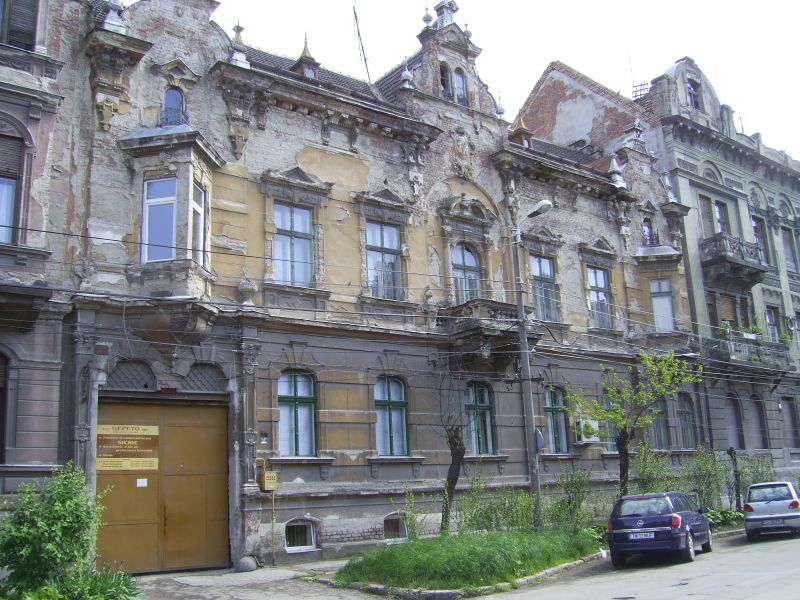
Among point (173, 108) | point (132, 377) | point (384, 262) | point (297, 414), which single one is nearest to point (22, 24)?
point (173, 108)

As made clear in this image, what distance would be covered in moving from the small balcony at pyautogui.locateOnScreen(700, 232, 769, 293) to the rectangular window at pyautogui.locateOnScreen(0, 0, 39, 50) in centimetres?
2374

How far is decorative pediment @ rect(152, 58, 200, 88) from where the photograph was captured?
18203 millimetres

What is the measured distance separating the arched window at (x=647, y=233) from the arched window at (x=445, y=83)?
9455 mm

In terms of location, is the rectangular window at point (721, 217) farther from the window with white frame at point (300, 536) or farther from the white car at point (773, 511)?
the window with white frame at point (300, 536)

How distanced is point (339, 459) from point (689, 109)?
2253cm

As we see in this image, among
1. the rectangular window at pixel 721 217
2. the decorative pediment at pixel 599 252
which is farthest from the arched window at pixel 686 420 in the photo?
the rectangular window at pixel 721 217

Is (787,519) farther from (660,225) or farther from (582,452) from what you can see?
(660,225)

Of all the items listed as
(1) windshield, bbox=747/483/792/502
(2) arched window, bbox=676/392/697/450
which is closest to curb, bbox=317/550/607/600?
(1) windshield, bbox=747/483/792/502

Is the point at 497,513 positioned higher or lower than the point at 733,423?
lower

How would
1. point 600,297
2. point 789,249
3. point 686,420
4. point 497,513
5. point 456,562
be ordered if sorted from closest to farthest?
point 456,562, point 497,513, point 600,297, point 686,420, point 789,249

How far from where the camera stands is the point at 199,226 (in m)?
17.6

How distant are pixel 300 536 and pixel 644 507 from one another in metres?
7.50

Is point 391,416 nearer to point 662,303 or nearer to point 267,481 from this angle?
point 267,481

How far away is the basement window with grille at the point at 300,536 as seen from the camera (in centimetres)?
1764
